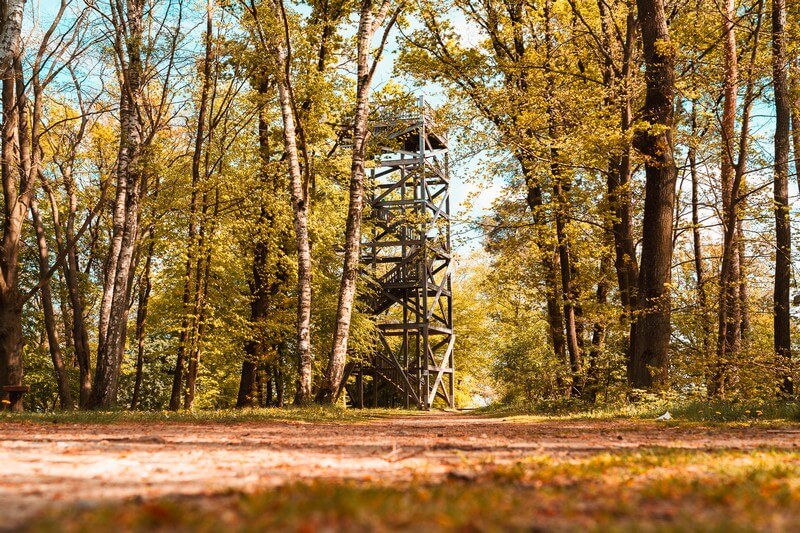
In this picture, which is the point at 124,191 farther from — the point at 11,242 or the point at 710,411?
the point at 710,411

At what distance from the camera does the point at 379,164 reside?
2758 centimetres

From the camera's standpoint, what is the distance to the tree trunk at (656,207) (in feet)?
43.6

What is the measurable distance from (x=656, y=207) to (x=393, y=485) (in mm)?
11290

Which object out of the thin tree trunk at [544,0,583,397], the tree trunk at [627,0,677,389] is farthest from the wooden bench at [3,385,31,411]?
the tree trunk at [627,0,677,389]

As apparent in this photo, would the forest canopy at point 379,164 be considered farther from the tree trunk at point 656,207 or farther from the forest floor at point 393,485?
the forest floor at point 393,485

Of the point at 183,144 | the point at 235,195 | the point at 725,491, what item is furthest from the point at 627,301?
the point at 183,144

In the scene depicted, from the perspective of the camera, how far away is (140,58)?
15.8 meters

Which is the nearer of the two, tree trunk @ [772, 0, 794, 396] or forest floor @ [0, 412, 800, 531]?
forest floor @ [0, 412, 800, 531]

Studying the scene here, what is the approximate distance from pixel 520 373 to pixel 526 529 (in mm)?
23934

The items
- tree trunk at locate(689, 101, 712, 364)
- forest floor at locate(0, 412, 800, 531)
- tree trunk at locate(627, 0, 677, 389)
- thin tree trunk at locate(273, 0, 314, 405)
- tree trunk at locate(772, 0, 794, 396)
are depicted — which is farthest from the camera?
thin tree trunk at locate(273, 0, 314, 405)

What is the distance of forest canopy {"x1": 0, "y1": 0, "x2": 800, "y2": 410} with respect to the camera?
14.1m

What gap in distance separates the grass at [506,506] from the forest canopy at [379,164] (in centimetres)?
898

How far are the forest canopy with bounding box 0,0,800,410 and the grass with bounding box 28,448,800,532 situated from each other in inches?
354

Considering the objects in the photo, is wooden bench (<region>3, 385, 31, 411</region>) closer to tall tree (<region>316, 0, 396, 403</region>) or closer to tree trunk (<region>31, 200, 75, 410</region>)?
tree trunk (<region>31, 200, 75, 410</region>)
